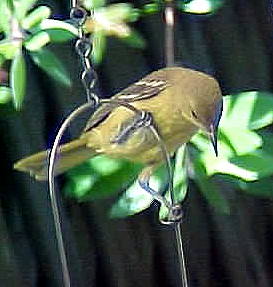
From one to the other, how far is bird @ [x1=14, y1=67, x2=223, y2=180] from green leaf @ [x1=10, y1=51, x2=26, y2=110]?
10cm

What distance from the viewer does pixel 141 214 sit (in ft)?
2.61

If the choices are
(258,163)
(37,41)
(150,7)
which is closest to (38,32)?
(37,41)

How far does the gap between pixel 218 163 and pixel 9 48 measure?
0.70 ft

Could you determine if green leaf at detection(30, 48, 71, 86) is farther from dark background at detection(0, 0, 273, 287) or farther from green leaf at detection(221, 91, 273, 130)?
green leaf at detection(221, 91, 273, 130)

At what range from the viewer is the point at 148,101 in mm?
616

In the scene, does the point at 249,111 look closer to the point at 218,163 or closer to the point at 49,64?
the point at 218,163

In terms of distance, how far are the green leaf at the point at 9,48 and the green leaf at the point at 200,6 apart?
0.52 feet

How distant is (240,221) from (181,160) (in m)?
0.11

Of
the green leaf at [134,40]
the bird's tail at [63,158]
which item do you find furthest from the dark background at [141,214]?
the bird's tail at [63,158]

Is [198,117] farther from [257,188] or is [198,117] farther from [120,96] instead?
[257,188]

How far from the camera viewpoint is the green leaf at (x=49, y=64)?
74 cm

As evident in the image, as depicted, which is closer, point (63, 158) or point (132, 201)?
point (63, 158)

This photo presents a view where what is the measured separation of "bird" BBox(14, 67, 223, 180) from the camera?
616 mm

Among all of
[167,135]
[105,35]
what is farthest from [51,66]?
[167,135]
